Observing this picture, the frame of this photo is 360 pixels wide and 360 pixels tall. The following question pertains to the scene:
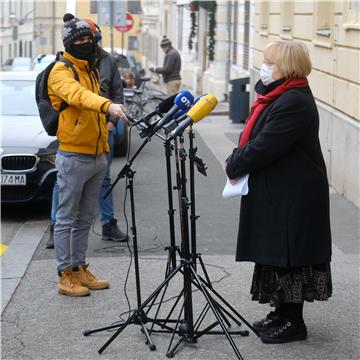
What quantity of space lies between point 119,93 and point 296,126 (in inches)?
127

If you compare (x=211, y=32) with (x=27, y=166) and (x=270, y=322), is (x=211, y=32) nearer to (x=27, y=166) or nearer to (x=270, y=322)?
(x=27, y=166)

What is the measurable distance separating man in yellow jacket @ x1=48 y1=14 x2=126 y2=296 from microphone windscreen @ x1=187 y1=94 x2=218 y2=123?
3.35 ft

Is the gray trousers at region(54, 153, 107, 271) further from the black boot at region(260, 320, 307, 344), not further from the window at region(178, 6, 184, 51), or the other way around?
the window at region(178, 6, 184, 51)

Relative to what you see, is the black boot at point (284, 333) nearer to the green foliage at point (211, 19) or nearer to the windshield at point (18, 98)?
the windshield at point (18, 98)

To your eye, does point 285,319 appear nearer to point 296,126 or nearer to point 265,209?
point 265,209

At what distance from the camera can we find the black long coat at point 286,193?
16.9 ft

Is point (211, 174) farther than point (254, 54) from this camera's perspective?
No

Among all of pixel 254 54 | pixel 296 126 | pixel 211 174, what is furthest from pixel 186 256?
pixel 254 54

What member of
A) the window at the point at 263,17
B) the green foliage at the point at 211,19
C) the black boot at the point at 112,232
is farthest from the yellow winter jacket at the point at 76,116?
the green foliage at the point at 211,19

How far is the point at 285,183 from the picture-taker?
5211 mm

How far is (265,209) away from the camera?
5246mm

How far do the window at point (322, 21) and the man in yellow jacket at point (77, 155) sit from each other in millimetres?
6345

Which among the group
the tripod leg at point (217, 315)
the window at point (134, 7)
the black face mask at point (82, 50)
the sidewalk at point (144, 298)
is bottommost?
the sidewalk at point (144, 298)

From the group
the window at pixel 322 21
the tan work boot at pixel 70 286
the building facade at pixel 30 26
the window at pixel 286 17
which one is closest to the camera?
the tan work boot at pixel 70 286
